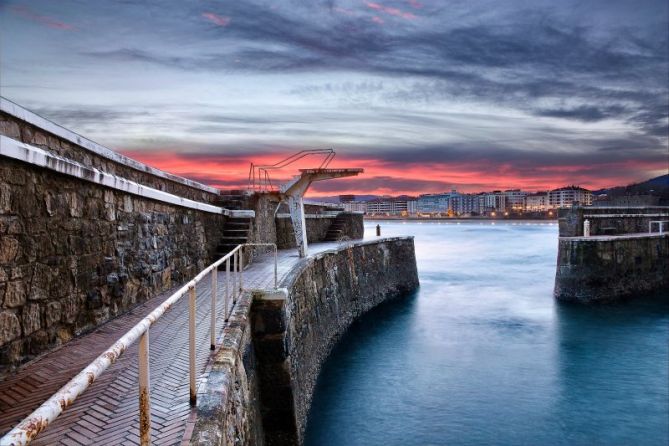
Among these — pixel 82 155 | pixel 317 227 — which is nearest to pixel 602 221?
pixel 317 227

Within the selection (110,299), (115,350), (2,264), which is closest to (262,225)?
(110,299)

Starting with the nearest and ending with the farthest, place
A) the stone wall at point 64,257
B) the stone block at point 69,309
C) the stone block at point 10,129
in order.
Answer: the stone wall at point 64,257 → the stone block at point 10,129 → the stone block at point 69,309

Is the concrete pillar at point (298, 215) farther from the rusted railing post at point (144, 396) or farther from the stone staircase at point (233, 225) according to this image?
the rusted railing post at point (144, 396)

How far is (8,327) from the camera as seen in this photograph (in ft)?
14.5

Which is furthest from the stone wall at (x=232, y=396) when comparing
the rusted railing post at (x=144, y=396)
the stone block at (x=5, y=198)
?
the stone block at (x=5, y=198)

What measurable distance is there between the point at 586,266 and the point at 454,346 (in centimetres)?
884

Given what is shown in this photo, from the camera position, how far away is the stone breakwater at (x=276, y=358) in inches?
164

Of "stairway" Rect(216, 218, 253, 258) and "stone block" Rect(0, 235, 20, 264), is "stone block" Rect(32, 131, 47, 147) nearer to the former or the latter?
"stone block" Rect(0, 235, 20, 264)

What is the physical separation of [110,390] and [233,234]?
33.5 feet

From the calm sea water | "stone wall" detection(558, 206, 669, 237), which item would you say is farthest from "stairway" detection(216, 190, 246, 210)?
"stone wall" detection(558, 206, 669, 237)

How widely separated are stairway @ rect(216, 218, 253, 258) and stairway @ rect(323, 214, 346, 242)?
33.3ft

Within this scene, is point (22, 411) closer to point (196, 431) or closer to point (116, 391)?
point (116, 391)

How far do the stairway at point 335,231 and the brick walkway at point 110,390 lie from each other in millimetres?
18602

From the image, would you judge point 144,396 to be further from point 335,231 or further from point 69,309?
point 335,231
